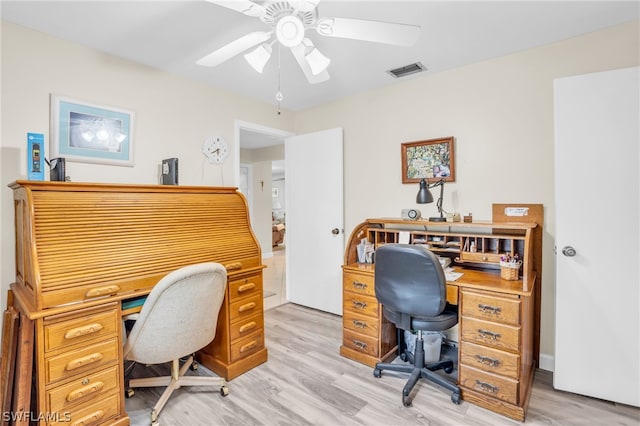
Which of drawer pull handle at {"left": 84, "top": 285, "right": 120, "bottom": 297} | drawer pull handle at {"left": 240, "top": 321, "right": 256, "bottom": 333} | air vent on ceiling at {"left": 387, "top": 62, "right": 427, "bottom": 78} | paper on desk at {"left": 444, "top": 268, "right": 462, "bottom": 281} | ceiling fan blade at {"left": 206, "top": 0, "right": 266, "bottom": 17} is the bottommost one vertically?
drawer pull handle at {"left": 240, "top": 321, "right": 256, "bottom": 333}

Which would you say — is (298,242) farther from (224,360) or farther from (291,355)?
(224,360)

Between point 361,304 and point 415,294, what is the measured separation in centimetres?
62

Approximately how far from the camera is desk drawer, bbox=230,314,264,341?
7.39 ft

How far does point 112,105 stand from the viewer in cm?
231

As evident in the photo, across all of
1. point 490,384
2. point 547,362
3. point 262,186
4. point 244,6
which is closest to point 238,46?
point 244,6

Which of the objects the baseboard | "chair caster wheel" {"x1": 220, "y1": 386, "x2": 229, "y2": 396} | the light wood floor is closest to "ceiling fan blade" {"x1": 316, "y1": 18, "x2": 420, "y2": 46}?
the light wood floor

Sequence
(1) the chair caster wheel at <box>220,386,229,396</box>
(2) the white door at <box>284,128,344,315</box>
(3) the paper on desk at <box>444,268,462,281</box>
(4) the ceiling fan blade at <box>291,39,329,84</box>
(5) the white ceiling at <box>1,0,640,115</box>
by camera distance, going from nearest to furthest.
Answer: (4) the ceiling fan blade at <box>291,39,329,84</box>, (5) the white ceiling at <box>1,0,640,115</box>, (1) the chair caster wheel at <box>220,386,229,396</box>, (3) the paper on desk at <box>444,268,462,281</box>, (2) the white door at <box>284,128,344,315</box>

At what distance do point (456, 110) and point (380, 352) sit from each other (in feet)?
6.91

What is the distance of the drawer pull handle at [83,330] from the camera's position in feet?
5.01

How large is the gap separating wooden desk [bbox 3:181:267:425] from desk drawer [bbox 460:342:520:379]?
5.25 ft

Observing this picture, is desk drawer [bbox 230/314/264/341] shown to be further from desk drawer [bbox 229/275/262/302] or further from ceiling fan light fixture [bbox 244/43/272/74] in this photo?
ceiling fan light fixture [bbox 244/43/272/74]

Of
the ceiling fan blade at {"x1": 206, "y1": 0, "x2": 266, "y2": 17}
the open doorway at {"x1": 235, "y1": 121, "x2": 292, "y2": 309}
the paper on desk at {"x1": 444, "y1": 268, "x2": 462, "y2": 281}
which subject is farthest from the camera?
the open doorway at {"x1": 235, "y1": 121, "x2": 292, "y2": 309}

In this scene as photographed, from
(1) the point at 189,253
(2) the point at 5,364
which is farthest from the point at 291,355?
(2) the point at 5,364

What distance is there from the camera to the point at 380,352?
237cm
